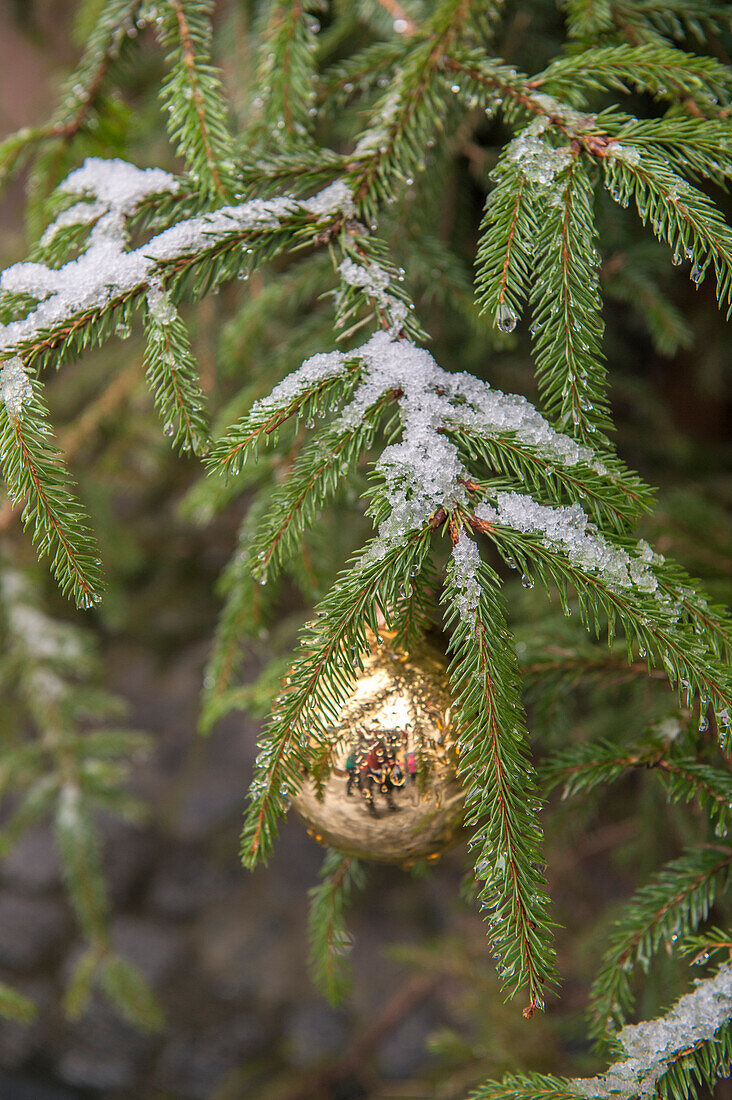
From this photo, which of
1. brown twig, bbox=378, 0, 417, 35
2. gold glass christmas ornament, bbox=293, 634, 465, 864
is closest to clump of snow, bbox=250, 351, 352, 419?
gold glass christmas ornament, bbox=293, 634, 465, 864

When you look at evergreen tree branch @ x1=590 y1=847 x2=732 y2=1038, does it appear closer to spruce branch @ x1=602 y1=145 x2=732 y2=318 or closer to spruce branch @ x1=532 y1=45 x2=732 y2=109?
spruce branch @ x1=602 y1=145 x2=732 y2=318

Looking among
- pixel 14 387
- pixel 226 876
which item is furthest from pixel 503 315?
pixel 226 876

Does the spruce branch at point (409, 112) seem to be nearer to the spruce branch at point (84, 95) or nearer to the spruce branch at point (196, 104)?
the spruce branch at point (196, 104)

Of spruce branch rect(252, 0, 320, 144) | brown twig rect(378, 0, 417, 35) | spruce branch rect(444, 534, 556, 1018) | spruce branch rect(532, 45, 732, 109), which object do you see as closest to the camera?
spruce branch rect(444, 534, 556, 1018)

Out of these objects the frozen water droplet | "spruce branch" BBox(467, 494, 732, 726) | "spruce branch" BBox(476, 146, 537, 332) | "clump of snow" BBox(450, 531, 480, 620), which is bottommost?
"spruce branch" BBox(467, 494, 732, 726)

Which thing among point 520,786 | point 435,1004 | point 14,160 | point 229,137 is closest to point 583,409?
point 520,786

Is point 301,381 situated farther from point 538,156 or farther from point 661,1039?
point 661,1039

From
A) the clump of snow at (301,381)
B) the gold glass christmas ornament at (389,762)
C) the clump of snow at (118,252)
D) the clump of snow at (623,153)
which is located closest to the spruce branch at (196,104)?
the clump of snow at (118,252)
